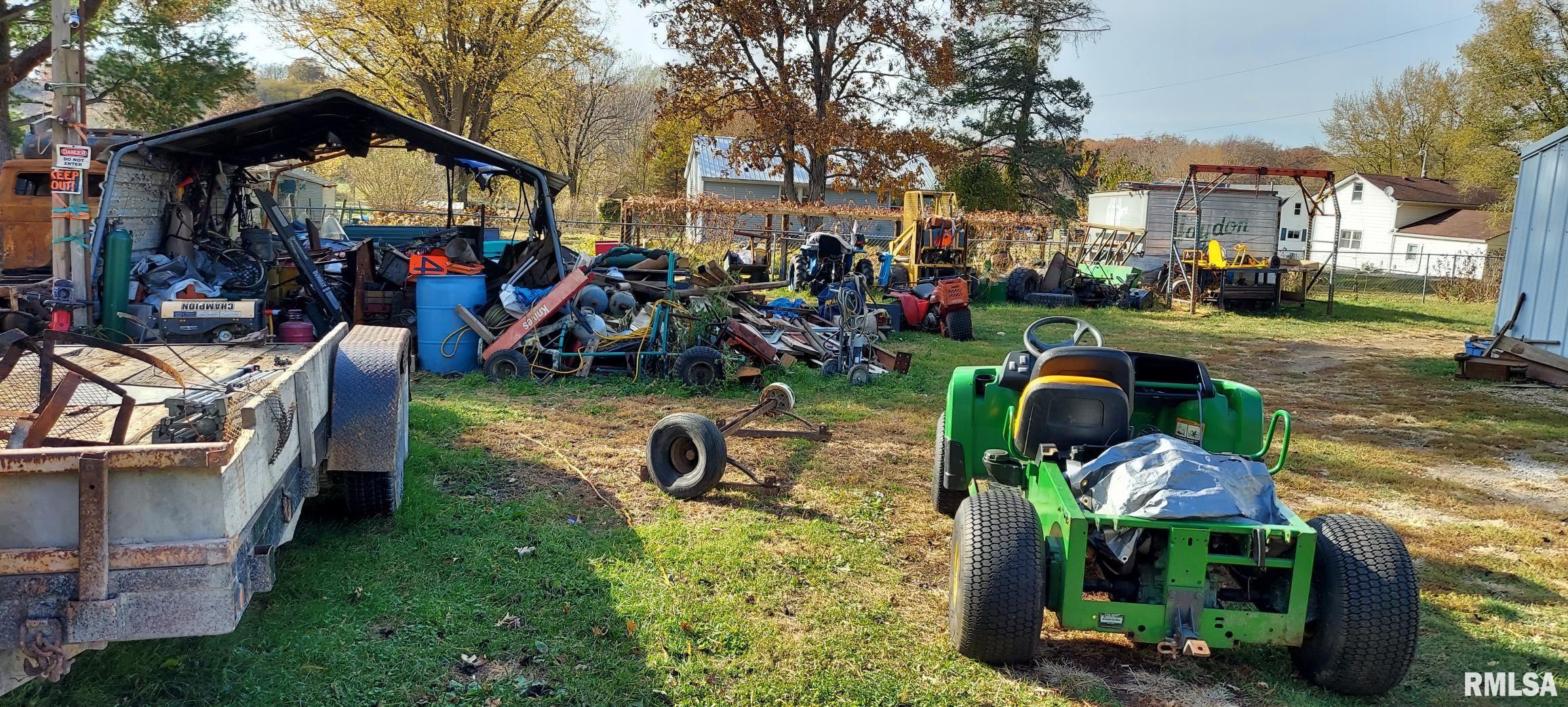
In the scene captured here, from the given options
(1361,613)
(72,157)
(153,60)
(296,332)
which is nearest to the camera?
(1361,613)

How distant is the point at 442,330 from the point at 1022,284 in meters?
14.3

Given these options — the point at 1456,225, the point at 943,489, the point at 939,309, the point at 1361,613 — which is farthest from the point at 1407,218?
the point at 1361,613

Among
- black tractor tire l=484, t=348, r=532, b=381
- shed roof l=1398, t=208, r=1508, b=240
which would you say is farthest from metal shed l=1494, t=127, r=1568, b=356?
shed roof l=1398, t=208, r=1508, b=240

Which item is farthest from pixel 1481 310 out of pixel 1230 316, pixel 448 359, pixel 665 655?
pixel 665 655

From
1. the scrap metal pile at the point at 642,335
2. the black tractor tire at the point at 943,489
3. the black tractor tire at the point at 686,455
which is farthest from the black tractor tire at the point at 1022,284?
the black tractor tire at the point at 686,455

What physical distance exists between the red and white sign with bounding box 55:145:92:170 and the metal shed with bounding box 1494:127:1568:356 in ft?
52.6

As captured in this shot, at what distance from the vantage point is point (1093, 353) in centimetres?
464

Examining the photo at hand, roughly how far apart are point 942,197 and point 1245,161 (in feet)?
169

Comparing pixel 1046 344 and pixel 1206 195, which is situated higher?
pixel 1206 195

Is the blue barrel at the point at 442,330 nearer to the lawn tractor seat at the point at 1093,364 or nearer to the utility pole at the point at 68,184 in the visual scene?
the utility pole at the point at 68,184

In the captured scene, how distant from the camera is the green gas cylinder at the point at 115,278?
973 centimetres

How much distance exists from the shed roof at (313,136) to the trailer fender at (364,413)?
673cm

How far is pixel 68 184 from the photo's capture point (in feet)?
30.2

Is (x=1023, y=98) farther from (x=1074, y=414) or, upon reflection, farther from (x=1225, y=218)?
(x=1074, y=414)
